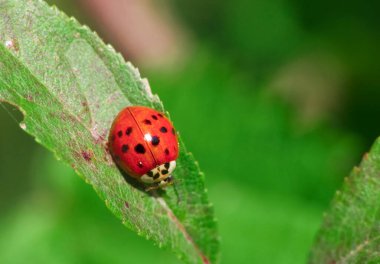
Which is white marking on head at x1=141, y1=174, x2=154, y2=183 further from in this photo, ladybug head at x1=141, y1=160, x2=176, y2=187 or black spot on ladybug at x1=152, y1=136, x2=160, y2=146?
black spot on ladybug at x1=152, y1=136, x2=160, y2=146

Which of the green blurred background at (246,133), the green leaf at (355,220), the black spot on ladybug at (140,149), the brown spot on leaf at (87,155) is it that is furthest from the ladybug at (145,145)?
the green blurred background at (246,133)

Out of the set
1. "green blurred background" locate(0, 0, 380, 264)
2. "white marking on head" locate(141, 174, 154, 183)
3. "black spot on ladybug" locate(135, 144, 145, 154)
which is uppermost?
"green blurred background" locate(0, 0, 380, 264)

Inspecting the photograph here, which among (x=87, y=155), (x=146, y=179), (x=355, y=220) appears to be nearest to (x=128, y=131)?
(x=146, y=179)

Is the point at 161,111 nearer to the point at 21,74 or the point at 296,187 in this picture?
the point at 21,74

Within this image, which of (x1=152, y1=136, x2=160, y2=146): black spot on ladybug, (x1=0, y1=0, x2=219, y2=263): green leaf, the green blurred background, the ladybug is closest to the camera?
(x1=0, y1=0, x2=219, y2=263): green leaf

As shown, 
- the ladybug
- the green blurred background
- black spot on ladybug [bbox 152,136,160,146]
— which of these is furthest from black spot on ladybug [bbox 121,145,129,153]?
the green blurred background

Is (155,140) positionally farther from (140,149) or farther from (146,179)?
(146,179)

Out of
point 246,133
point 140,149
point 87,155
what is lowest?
point 87,155
